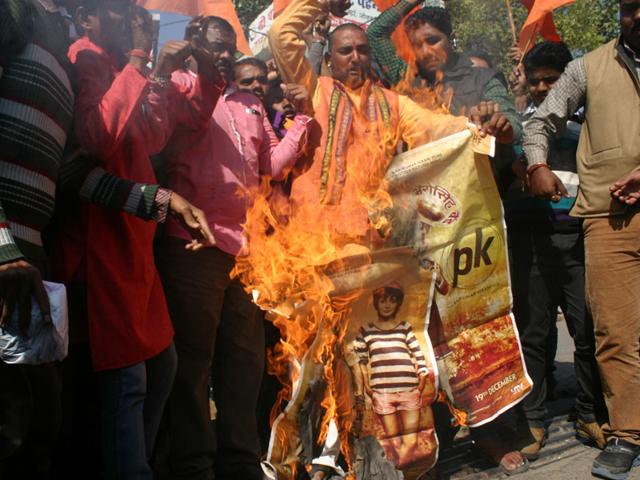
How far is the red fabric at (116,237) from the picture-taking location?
2652 millimetres

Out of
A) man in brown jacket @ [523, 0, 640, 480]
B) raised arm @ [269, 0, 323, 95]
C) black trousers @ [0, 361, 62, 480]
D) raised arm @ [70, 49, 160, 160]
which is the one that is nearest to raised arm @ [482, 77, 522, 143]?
man in brown jacket @ [523, 0, 640, 480]

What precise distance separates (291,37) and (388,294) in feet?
4.47

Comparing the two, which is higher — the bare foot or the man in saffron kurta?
the man in saffron kurta

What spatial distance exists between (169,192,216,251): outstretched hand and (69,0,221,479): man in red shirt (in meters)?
0.01

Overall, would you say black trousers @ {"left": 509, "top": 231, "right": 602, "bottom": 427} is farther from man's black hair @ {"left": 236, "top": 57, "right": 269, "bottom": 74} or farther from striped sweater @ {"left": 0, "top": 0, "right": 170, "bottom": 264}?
striped sweater @ {"left": 0, "top": 0, "right": 170, "bottom": 264}

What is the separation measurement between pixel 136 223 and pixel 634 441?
9.49 ft

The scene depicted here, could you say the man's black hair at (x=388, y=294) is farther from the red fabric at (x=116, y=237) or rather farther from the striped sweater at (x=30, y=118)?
the striped sweater at (x=30, y=118)

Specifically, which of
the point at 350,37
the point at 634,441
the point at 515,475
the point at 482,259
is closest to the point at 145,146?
the point at 350,37

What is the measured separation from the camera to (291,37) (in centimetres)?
370

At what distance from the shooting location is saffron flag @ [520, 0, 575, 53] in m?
5.62

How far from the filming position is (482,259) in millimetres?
3908

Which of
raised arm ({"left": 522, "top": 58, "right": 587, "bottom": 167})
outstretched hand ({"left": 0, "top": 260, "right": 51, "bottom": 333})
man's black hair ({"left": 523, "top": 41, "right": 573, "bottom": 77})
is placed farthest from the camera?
man's black hair ({"left": 523, "top": 41, "right": 573, "bottom": 77})

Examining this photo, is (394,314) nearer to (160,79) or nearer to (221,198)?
(221,198)

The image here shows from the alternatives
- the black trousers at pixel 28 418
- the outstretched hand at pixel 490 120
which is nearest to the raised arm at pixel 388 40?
the outstretched hand at pixel 490 120
